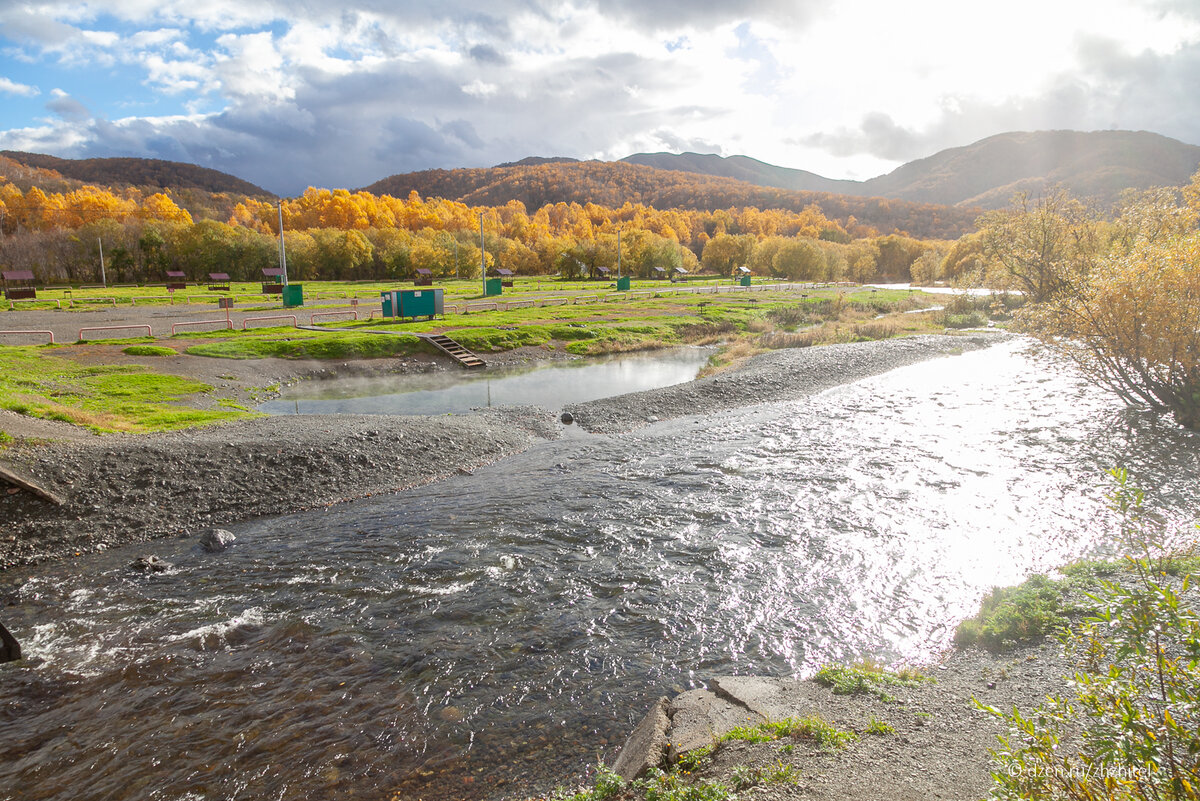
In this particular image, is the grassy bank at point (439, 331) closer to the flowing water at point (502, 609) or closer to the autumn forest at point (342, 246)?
the flowing water at point (502, 609)

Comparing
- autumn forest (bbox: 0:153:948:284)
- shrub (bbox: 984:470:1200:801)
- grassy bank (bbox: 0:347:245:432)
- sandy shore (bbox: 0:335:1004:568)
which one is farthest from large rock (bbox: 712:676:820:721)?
autumn forest (bbox: 0:153:948:284)

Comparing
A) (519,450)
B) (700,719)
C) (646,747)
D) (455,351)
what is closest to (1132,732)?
(646,747)

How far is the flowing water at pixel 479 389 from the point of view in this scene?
2805 cm

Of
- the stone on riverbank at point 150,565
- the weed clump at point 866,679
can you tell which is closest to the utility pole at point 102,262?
the stone on riverbank at point 150,565

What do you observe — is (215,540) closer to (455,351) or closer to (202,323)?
(455,351)

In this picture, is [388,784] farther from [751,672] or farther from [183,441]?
[183,441]

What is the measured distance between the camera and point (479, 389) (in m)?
32.5

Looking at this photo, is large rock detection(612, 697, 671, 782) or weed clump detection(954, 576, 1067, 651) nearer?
large rock detection(612, 697, 671, 782)

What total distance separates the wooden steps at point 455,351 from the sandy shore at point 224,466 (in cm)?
1247

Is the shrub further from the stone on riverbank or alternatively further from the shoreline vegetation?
the stone on riverbank

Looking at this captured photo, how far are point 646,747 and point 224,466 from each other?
1515 cm

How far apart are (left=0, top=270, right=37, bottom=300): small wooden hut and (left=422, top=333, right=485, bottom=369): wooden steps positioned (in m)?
57.0

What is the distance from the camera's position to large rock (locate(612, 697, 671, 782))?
21.7ft

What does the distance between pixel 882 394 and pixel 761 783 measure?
1101 inches
